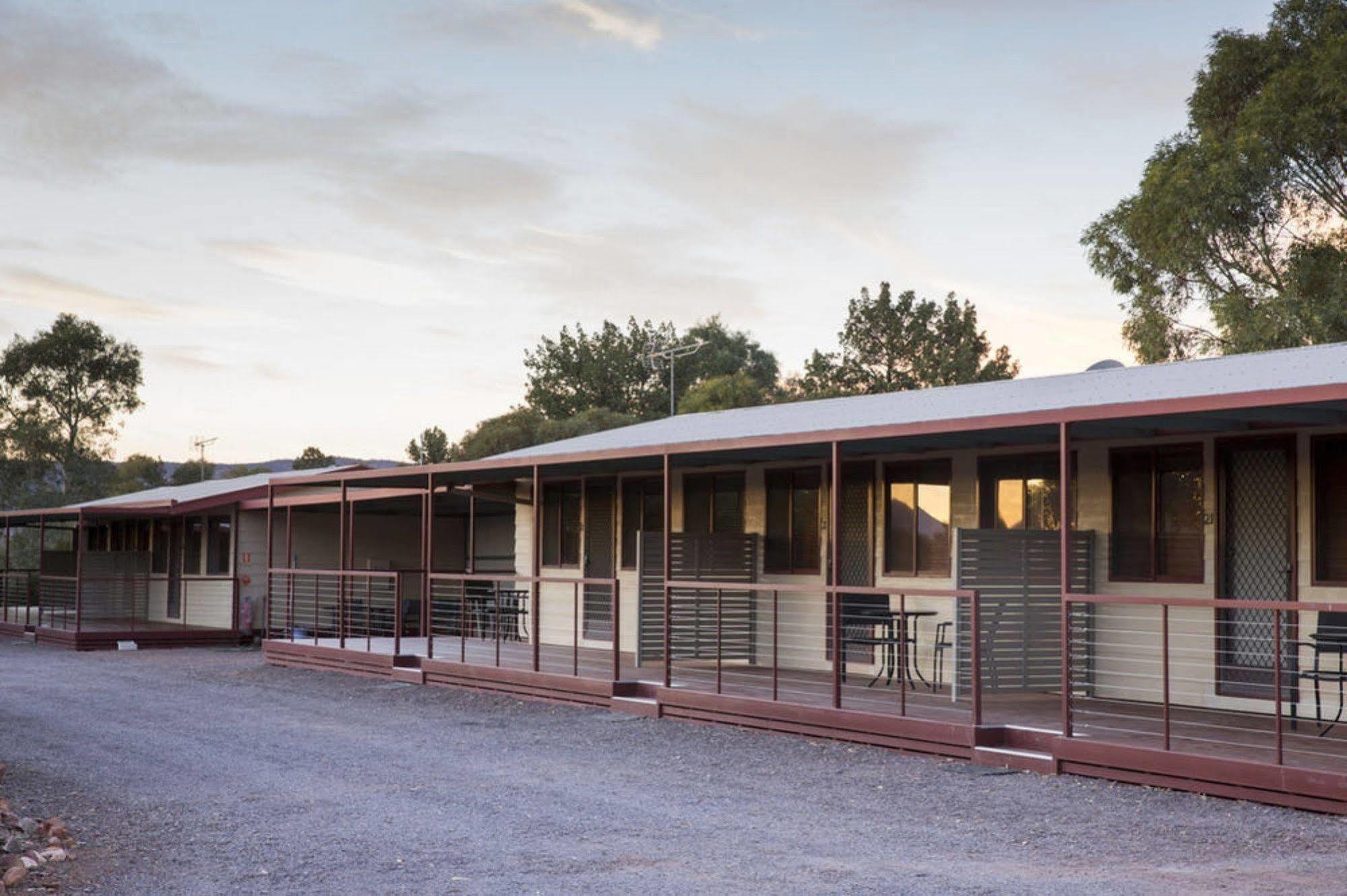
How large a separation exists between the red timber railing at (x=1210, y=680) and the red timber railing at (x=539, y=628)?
13.0 feet

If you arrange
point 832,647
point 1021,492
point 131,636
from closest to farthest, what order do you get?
point 1021,492 → point 832,647 → point 131,636

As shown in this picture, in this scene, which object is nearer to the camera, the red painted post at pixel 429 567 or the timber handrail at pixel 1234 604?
the timber handrail at pixel 1234 604

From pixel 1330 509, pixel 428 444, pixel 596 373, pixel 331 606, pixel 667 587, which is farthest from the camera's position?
pixel 428 444

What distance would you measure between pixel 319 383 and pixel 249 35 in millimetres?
13767

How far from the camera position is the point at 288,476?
17625 mm

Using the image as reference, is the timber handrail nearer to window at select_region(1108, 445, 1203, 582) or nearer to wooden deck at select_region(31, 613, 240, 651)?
window at select_region(1108, 445, 1203, 582)

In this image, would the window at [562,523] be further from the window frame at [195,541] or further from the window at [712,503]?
the window frame at [195,541]

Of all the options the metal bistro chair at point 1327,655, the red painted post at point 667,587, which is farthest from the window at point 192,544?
the metal bistro chair at point 1327,655

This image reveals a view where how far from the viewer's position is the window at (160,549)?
26.8 metres

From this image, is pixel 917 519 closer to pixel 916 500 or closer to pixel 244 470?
pixel 916 500

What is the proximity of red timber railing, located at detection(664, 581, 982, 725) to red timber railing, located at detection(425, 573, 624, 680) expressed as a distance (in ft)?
2.52

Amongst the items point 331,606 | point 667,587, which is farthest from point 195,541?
point 667,587

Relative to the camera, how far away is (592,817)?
295 inches

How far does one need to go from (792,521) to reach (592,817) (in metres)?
6.92
